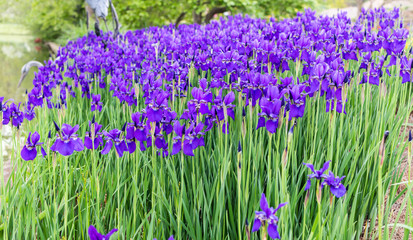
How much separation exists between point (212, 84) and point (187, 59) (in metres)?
0.71

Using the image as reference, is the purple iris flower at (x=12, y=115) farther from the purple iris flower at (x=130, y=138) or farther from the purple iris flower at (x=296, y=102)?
the purple iris flower at (x=296, y=102)

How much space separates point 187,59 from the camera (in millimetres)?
3475

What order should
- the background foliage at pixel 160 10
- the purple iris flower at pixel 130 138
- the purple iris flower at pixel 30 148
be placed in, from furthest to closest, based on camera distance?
the background foliage at pixel 160 10 < the purple iris flower at pixel 130 138 < the purple iris flower at pixel 30 148

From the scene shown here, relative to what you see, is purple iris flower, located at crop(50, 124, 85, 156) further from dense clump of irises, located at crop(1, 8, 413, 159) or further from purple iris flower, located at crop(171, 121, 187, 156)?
purple iris flower, located at crop(171, 121, 187, 156)

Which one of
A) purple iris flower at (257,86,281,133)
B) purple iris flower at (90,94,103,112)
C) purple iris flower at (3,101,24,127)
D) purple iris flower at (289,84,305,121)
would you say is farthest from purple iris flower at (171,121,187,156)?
purple iris flower at (90,94,103,112)

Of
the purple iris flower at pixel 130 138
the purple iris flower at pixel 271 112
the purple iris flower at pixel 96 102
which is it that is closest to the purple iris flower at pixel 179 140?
the purple iris flower at pixel 130 138

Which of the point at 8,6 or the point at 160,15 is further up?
the point at 8,6

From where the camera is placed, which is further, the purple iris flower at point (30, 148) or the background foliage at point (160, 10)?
the background foliage at point (160, 10)

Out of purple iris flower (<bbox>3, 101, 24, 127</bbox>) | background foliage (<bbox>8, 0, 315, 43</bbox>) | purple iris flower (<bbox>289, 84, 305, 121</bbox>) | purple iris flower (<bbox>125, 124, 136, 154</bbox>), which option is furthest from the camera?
background foliage (<bbox>8, 0, 315, 43</bbox>)

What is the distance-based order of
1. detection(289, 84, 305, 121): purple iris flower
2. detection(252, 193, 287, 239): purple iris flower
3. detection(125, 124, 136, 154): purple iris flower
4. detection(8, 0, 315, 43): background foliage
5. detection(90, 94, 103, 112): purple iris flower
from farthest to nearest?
1. detection(8, 0, 315, 43): background foliage
2. detection(90, 94, 103, 112): purple iris flower
3. detection(289, 84, 305, 121): purple iris flower
4. detection(125, 124, 136, 154): purple iris flower
5. detection(252, 193, 287, 239): purple iris flower

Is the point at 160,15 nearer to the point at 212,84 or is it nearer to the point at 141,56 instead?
the point at 141,56

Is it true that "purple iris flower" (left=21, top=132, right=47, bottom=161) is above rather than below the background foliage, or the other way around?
below

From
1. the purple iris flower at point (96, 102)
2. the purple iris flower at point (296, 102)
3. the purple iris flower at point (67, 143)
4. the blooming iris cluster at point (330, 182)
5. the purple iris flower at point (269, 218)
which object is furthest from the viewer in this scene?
the purple iris flower at point (96, 102)

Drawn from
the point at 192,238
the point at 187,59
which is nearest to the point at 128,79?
the point at 187,59
